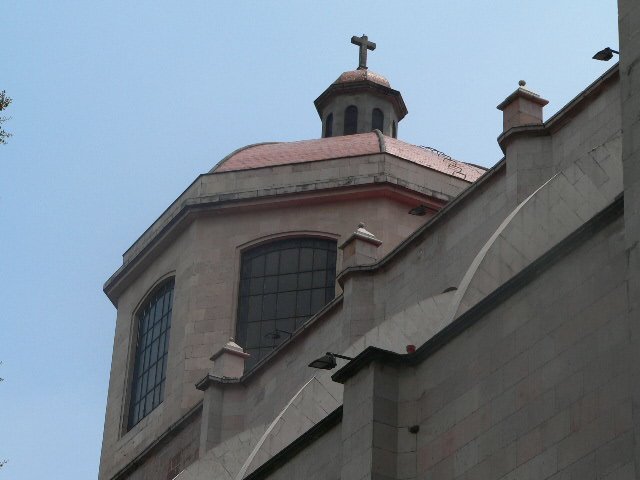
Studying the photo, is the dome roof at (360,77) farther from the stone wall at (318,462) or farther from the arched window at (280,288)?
the stone wall at (318,462)

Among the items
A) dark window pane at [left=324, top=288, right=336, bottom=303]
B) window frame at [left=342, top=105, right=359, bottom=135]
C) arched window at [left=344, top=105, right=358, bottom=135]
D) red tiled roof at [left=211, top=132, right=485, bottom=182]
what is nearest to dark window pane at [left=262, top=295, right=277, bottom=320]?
dark window pane at [left=324, top=288, right=336, bottom=303]

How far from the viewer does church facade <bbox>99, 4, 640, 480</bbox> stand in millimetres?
15086

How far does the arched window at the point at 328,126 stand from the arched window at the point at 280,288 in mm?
7168

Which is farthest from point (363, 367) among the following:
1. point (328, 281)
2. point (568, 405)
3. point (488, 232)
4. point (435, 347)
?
point (328, 281)

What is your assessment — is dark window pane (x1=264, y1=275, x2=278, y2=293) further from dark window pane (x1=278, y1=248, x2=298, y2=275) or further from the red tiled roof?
the red tiled roof

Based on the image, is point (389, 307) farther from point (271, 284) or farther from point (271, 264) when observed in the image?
point (271, 264)

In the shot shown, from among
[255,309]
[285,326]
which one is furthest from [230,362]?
[255,309]

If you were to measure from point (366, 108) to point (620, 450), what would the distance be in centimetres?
2755

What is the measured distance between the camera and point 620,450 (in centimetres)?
1405

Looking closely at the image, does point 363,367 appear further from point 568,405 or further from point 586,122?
point 586,122

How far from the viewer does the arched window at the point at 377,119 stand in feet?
134

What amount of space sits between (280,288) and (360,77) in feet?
31.0

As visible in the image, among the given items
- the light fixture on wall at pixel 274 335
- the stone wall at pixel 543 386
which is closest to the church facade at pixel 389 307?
the stone wall at pixel 543 386

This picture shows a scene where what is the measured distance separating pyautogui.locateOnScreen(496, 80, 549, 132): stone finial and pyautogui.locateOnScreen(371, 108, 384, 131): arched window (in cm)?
1592
